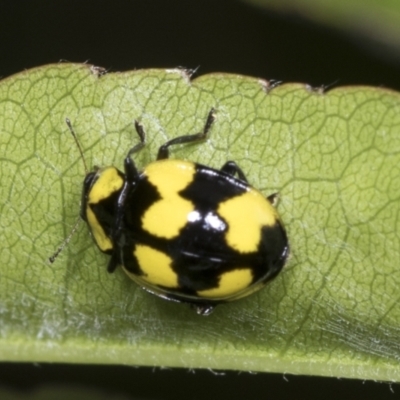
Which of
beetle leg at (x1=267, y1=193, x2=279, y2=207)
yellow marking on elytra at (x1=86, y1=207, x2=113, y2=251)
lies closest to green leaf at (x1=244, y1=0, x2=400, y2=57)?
beetle leg at (x1=267, y1=193, x2=279, y2=207)

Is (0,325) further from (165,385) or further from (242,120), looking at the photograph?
(242,120)

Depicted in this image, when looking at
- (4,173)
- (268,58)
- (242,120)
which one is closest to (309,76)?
(268,58)

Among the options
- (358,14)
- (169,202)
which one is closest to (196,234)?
(169,202)

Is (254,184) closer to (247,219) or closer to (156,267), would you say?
(247,219)

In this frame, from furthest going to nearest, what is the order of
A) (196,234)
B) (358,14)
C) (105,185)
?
1. (358,14)
2. (105,185)
3. (196,234)

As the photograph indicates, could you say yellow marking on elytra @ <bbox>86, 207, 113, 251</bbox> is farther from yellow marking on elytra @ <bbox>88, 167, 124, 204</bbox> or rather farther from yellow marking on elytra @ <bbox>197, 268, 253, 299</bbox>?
yellow marking on elytra @ <bbox>197, 268, 253, 299</bbox>

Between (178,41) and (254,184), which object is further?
(178,41)
